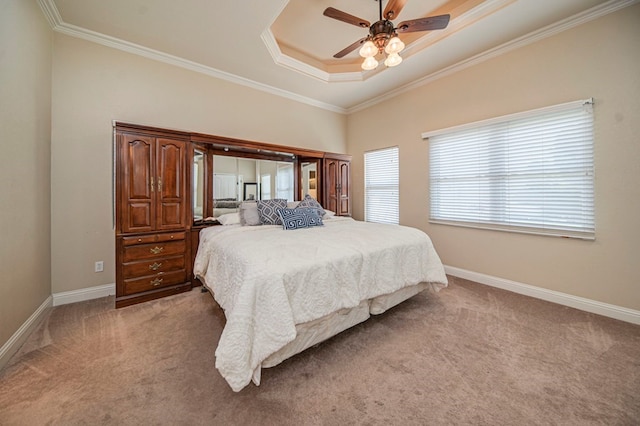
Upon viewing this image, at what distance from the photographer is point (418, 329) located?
2.12 m

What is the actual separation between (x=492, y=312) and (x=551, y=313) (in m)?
0.58

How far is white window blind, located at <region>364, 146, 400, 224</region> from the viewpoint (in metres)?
4.39

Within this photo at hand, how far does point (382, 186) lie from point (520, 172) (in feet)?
6.93

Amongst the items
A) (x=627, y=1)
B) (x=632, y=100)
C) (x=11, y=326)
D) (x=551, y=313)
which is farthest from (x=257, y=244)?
(x=627, y=1)

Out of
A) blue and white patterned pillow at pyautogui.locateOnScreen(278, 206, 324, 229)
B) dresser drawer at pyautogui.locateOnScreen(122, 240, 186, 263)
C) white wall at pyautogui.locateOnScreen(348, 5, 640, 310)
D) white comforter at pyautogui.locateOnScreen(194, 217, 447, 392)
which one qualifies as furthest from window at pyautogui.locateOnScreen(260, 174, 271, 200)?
white wall at pyautogui.locateOnScreen(348, 5, 640, 310)

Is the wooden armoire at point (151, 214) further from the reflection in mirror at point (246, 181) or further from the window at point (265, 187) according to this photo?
the window at point (265, 187)

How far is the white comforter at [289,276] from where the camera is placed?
1349mm

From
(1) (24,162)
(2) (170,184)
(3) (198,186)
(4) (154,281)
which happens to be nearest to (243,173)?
(3) (198,186)

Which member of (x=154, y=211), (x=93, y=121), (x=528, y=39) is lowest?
(x=154, y=211)

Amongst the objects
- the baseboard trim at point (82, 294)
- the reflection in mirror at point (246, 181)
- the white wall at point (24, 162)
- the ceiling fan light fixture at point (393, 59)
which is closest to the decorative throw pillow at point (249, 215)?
the reflection in mirror at point (246, 181)

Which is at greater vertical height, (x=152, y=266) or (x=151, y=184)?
(x=151, y=184)

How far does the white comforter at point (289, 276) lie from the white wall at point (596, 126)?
4.10ft

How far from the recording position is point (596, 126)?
2396mm

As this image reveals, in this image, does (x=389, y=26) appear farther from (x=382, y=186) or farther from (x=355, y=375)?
(x=355, y=375)
